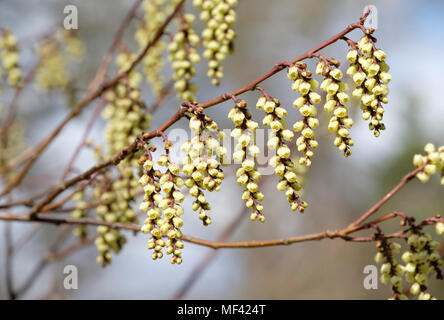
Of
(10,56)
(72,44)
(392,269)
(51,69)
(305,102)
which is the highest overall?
(72,44)

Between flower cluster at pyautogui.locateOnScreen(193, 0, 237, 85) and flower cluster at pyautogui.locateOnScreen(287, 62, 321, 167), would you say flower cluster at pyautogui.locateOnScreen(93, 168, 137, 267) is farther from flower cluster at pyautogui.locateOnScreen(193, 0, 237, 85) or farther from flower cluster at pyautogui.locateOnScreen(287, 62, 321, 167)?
flower cluster at pyautogui.locateOnScreen(287, 62, 321, 167)

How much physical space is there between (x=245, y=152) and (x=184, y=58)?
78 centimetres

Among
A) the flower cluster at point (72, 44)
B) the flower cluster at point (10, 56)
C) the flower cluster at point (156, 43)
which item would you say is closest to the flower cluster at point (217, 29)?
the flower cluster at point (156, 43)

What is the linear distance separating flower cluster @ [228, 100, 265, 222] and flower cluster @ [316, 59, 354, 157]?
198mm

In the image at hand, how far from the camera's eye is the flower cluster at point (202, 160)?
1.17m

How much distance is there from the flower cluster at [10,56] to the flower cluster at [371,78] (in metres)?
1.60

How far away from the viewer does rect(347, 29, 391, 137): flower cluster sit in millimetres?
1128

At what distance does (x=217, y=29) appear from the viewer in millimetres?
1766

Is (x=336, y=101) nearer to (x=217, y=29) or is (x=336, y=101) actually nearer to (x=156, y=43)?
(x=217, y=29)

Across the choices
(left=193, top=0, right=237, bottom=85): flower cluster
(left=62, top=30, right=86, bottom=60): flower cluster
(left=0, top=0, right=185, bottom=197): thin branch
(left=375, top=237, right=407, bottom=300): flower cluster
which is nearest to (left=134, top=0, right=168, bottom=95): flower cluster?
(left=0, top=0, right=185, bottom=197): thin branch

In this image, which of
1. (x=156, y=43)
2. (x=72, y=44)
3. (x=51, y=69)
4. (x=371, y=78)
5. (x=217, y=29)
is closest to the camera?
(x=371, y=78)

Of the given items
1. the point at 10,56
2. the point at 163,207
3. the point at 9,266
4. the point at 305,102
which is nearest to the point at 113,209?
the point at 9,266
